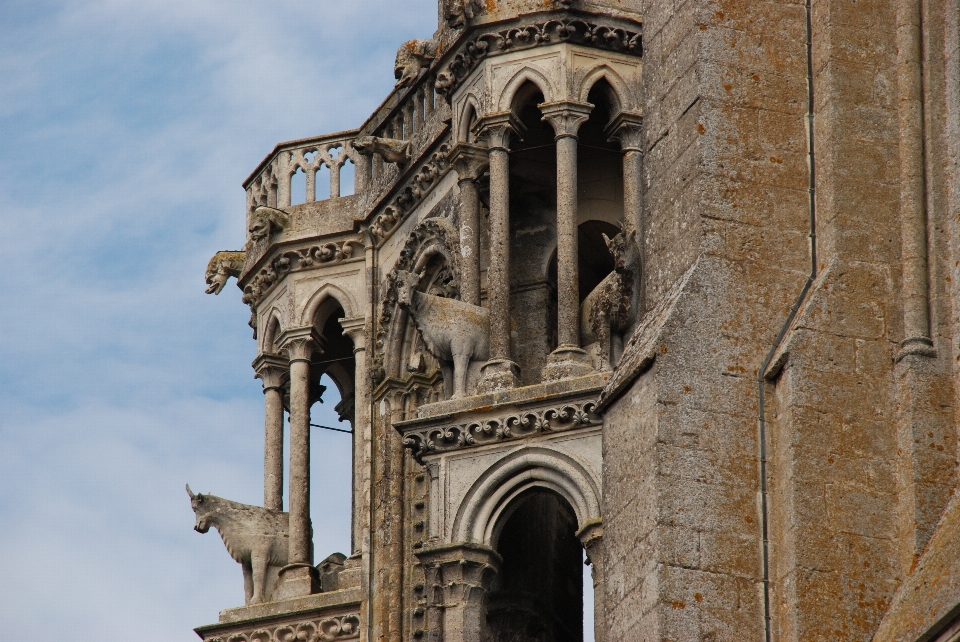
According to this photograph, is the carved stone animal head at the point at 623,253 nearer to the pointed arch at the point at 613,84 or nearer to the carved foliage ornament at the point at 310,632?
the pointed arch at the point at 613,84

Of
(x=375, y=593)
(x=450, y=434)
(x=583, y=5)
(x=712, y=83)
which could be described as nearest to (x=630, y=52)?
(x=583, y=5)

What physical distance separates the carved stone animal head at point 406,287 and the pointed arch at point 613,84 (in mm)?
2351

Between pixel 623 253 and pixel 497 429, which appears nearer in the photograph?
pixel 623 253

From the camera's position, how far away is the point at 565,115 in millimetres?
26750

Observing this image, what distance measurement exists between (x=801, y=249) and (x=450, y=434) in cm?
1079

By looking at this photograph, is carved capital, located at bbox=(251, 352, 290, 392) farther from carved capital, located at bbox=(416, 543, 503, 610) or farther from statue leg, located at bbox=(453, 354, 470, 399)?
carved capital, located at bbox=(416, 543, 503, 610)

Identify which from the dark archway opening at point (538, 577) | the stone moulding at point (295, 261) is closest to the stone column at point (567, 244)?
the dark archway opening at point (538, 577)

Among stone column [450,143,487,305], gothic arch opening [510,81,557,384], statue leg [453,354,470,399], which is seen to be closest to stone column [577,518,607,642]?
statue leg [453,354,470,399]

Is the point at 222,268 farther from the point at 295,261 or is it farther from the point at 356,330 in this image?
the point at 356,330

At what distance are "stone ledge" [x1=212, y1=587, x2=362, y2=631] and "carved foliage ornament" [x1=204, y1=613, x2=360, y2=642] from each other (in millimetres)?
125

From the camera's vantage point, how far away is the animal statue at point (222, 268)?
107 ft

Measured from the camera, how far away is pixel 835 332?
14.7 metres

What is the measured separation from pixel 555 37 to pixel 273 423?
6.45m

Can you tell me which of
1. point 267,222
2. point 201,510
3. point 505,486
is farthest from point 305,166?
point 505,486
